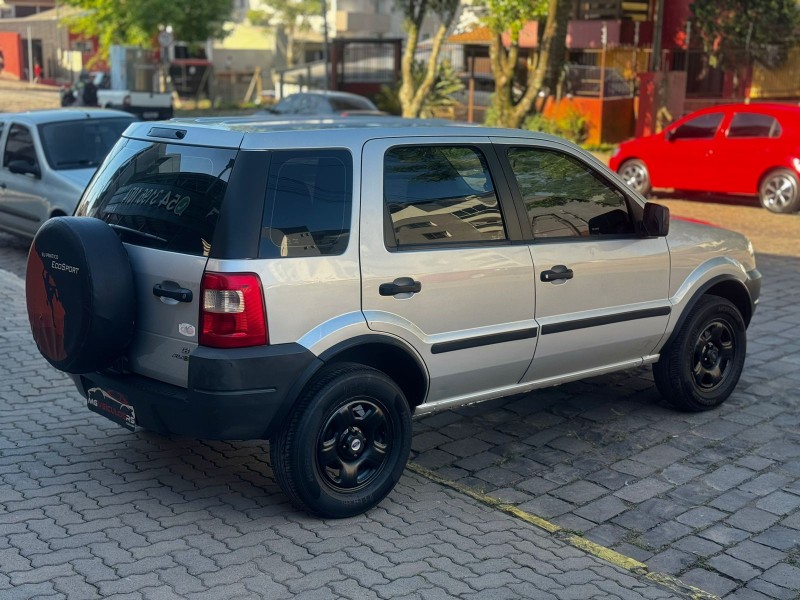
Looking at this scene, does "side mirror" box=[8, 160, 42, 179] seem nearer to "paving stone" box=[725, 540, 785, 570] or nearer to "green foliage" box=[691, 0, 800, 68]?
"paving stone" box=[725, 540, 785, 570]

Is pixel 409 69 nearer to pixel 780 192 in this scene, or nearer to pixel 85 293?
pixel 780 192

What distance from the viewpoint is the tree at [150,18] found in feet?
136

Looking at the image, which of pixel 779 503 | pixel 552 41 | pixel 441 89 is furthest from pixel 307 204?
pixel 441 89

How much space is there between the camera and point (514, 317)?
573 centimetres

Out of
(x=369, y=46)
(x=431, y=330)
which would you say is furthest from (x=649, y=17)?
(x=431, y=330)

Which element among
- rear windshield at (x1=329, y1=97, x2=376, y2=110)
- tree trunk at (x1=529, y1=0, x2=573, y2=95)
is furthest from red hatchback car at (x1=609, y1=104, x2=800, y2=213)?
rear windshield at (x1=329, y1=97, x2=376, y2=110)

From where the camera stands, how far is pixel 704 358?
22.7 ft

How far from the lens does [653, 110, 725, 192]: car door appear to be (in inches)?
658

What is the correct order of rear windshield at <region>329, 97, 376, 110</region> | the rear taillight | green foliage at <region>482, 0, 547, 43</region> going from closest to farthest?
the rear taillight
green foliage at <region>482, 0, 547, 43</region>
rear windshield at <region>329, 97, 376, 110</region>

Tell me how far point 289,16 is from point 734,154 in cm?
5379

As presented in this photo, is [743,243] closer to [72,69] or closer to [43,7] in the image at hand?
[72,69]

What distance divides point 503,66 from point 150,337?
1926 cm

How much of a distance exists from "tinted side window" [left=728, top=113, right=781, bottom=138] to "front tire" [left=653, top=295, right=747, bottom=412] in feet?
32.5

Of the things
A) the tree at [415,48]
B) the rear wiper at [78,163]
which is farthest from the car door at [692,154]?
the tree at [415,48]
